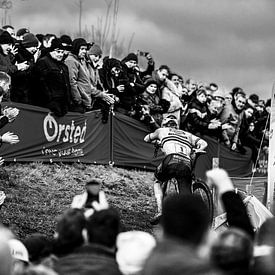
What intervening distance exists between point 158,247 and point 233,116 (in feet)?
59.0

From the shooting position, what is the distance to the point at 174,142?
51.7 ft

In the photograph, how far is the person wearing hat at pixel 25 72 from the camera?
15.8m

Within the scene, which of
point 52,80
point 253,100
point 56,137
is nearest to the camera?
point 52,80

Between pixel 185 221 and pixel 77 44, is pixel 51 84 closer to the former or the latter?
pixel 77 44

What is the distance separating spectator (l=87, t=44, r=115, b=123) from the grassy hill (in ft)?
4.12

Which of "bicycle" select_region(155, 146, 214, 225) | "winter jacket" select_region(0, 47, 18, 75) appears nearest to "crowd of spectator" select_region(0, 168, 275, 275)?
"winter jacket" select_region(0, 47, 18, 75)

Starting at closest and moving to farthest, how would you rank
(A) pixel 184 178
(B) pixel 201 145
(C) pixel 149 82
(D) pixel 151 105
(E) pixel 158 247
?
1. (E) pixel 158 247
2. (A) pixel 184 178
3. (B) pixel 201 145
4. (C) pixel 149 82
5. (D) pixel 151 105

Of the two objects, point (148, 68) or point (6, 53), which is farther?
point (148, 68)

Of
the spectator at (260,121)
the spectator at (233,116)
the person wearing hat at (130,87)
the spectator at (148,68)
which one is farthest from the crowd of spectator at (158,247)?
the spectator at (260,121)

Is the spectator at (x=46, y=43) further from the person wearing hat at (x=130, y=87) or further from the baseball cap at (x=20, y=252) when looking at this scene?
the baseball cap at (x=20, y=252)

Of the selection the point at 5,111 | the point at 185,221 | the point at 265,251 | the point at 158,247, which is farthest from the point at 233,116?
the point at 158,247

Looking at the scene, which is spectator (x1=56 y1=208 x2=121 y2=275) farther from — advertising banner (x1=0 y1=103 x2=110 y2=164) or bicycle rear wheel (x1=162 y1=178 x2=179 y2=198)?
advertising banner (x1=0 y1=103 x2=110 y2=164)

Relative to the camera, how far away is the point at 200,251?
552 cm

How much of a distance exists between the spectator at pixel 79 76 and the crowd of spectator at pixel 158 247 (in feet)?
34.5
